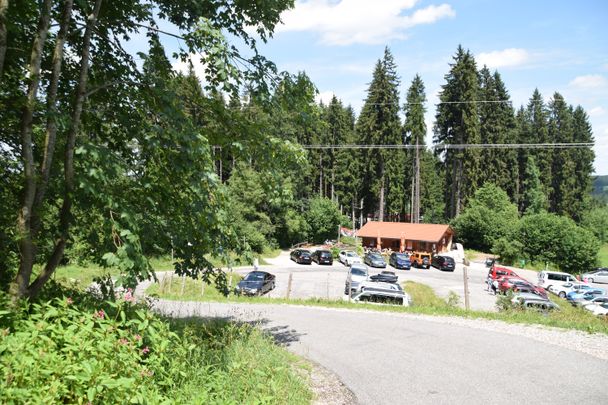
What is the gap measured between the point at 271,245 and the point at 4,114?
42631 millimetres

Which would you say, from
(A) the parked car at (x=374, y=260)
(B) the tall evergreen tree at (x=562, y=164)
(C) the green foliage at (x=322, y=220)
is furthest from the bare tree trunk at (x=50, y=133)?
(B) the tall evergreen tree at (x=562, y=164)

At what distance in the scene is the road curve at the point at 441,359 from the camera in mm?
7309

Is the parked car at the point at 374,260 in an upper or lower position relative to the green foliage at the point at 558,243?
lower

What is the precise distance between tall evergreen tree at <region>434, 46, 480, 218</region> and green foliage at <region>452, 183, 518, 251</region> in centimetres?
329

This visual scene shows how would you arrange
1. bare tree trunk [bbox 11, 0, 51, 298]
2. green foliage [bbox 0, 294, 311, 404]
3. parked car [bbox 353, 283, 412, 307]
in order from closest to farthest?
green foliage [bbox 0, 294, 311, 404] → bare tree trunk [bbox 11, 0, 51, 298] → parked car [bbox 353, 283, 412, 307]

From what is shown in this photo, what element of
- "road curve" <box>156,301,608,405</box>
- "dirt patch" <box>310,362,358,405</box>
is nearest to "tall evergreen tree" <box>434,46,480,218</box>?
"road curve" <box>156,301,608,405</box>

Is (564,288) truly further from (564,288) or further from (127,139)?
(127,139)

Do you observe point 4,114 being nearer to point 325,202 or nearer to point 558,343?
point 558,343

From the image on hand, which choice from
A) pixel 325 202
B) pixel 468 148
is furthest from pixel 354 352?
pixel 468 148

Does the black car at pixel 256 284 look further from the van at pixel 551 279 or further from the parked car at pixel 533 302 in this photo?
the van at pixel 551 279

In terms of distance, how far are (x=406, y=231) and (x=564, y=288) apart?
20.2m

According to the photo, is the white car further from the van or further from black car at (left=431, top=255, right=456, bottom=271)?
black car at (left=431, top=255, right=456, bottom=271)

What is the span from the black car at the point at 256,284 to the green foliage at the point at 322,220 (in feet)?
91.9

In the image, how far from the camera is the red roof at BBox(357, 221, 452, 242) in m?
49.2
